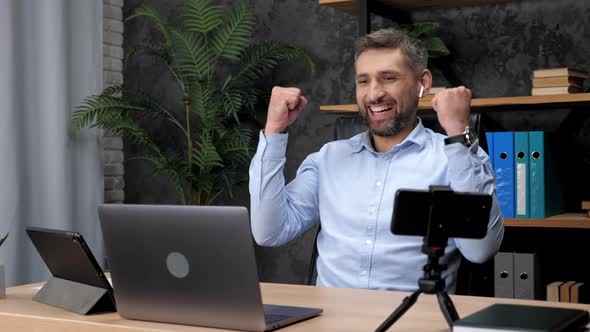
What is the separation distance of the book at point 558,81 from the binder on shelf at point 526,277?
1.99 ft

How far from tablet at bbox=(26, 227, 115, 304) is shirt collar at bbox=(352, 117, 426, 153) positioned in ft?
2.92

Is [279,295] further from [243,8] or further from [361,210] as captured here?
[243,8]

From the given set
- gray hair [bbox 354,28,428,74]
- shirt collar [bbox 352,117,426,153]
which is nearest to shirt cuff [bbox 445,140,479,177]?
shirt collar [bbox 352,117,426,153]

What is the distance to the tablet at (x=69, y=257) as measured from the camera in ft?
5.08

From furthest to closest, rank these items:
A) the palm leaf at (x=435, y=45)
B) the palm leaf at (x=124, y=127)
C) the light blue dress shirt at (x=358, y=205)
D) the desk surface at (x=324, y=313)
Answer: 1. the palm leaf at (x=124, y=127)
2. the palm leaf at (x=435, y=45)
3. the light blue dress shirt at (x=358, y=205)
4. the desk surface at (x=324, y=313)

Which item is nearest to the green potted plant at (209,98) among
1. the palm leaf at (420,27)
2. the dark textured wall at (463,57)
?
the dark textured wall at (463,57)

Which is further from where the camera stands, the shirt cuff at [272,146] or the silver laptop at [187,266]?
the shirt cuff at [272,146]

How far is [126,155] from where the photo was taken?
422 cm

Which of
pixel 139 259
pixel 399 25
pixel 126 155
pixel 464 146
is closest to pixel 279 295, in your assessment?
pixel 139 259

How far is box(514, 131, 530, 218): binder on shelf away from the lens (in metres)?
2.84

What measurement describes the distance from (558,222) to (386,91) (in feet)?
Answer: 3.34

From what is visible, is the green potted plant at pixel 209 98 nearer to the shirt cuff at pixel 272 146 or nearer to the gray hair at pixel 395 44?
the gray hair at pixel 395 44

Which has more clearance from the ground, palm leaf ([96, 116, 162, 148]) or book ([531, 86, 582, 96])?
book ([531, 86, 582, 96])

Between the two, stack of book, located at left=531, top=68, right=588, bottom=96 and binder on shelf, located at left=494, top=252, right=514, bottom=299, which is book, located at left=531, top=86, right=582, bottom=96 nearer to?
stack of book, located at left=531, top=68, right=588, bottom=96
